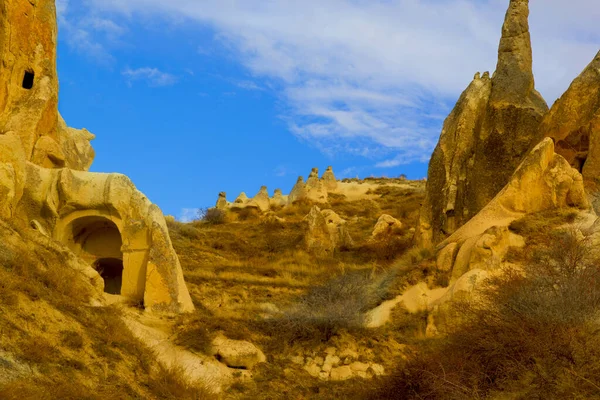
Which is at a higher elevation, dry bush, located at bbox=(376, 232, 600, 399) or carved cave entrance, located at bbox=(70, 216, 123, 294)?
carved cave entrance, located at bbox=(70, 216, 123, 294)

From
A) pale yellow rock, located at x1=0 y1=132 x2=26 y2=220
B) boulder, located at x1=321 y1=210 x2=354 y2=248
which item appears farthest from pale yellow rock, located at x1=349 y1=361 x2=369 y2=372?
boulder, located at x1=321 y1=210 x2=354 y2=248

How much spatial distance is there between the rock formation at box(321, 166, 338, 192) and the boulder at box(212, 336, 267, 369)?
2713 centimetres

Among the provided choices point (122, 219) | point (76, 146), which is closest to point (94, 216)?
point (122, 219)

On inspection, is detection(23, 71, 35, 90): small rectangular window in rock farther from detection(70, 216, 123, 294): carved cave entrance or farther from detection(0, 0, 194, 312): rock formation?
detection(70, 216, 123, 294): carved cave entrance

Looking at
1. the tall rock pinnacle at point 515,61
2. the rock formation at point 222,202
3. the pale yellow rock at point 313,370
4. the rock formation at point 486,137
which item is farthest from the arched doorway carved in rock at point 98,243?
the rock formation at point 222,202

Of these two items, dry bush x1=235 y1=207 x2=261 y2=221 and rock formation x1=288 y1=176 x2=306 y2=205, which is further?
rock formation x1=288 y1=176 x2=306 y2=205

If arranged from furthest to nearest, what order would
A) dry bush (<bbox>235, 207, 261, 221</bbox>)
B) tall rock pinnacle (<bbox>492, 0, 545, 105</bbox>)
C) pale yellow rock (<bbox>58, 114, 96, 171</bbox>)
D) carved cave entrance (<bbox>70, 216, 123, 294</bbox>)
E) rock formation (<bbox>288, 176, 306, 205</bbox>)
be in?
rock formation (<bbox>288, 176, 306, 205</bbox>)
dry bush (<bbox>235, 207, 261, 221</bbox>)
tall rock pinnacle (<bbox>492, 0, 545, 105</bbox>)
pale yellow rock (<bbox>58, 114, 96, 171</bbox>)
carved cave entrance (<bbox>70, 216, 123, 294</bbox>)

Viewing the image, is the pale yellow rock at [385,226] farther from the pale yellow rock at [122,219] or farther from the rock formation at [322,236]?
the pale yellow rock at [122,219]

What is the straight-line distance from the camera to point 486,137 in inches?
963

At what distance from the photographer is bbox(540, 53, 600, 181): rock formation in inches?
848

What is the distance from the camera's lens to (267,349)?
52.2ft

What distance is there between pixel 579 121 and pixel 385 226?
28.0ft

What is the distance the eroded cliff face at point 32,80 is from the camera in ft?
64.5

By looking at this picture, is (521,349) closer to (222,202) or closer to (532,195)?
(532,195)
